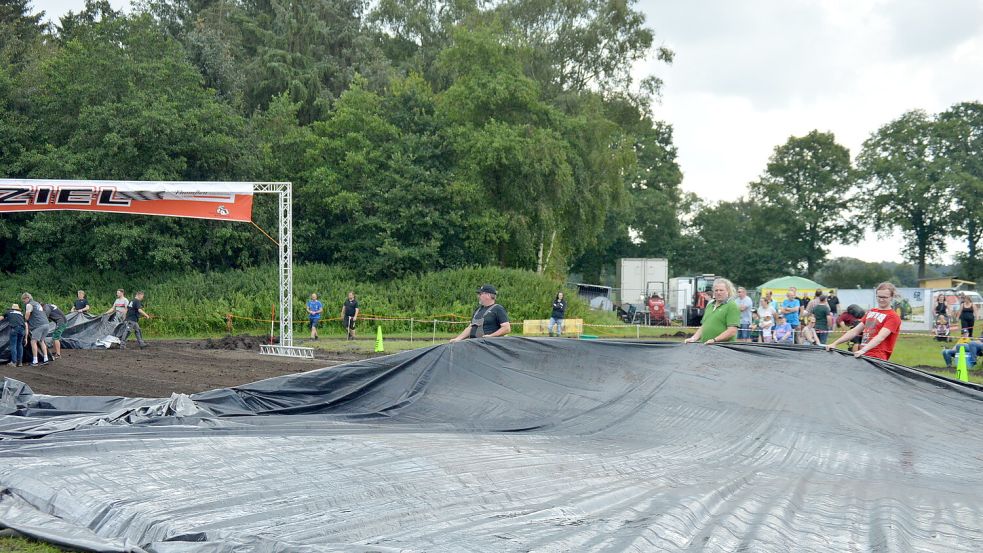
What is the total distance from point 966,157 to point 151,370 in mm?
52144

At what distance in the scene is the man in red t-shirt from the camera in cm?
753

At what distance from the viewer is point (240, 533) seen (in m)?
4.17

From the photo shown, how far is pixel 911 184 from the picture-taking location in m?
52.5

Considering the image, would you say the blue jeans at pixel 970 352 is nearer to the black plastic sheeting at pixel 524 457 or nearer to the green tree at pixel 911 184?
the black plastic sheeting at pixel 524 457

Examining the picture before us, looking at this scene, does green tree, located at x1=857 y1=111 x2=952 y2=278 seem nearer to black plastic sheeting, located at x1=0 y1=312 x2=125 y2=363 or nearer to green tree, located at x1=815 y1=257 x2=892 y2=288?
green tree, located at x1=815 y1=257 x2=892 y2=288

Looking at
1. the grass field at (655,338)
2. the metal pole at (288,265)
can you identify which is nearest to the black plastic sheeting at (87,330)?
the metal pole at (288,265)

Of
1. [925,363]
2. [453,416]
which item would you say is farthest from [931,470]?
[925,363]

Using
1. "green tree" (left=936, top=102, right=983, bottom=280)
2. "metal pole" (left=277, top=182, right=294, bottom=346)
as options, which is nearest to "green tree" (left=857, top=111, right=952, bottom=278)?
"green tree" (left=936, top=102, right=983, bottom=280)

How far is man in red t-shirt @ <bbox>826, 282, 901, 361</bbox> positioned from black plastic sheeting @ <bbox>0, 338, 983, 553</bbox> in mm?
363

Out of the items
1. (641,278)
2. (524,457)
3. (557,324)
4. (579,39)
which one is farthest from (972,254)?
(524,457)

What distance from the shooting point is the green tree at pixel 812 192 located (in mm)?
58406

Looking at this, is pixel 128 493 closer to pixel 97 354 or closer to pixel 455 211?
pixel 97 354

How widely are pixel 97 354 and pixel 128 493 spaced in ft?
50.7

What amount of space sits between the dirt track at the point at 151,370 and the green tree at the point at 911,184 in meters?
44.6
